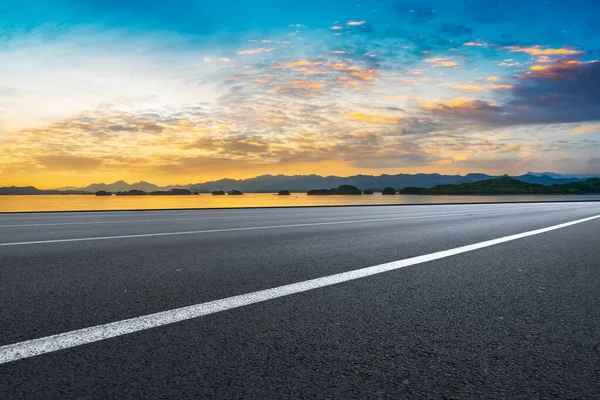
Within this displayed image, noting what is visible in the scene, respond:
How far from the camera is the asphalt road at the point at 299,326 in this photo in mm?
2885

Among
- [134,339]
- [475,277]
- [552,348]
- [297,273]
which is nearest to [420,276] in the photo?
[475,277]

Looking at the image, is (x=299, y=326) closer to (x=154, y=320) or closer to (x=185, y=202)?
(x=154, y=320)

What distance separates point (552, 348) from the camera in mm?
3568

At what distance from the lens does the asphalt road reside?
288cm

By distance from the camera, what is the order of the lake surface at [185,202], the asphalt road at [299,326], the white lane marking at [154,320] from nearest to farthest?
1. the asphalt road at [299,326]
2. the white lane marking at [154,320]
3. the lake surface at [185,202]

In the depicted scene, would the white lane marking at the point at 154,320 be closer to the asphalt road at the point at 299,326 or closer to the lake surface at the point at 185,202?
the asphalt road at the point at 299,326

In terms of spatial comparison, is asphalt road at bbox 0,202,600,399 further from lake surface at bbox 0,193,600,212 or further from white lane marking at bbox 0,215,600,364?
lake surface at bbox 0,193,600,212

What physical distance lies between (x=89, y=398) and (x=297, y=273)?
13.5 feet

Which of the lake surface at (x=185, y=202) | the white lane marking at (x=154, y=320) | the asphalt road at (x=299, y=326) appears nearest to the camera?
the asphalt road at (x=299, y=326)

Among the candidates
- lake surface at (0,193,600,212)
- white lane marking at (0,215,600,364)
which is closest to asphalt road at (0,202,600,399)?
white lane marking at (0,215,600,364)

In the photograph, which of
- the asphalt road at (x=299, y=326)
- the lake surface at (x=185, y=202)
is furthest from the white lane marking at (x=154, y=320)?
the lake surface at (x=185, y=202)

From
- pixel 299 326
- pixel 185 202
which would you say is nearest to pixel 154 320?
pixel 299 326

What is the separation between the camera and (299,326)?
407cm

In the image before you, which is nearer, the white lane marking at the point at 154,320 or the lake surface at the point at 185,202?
the white lane marking at the point at 154,320
